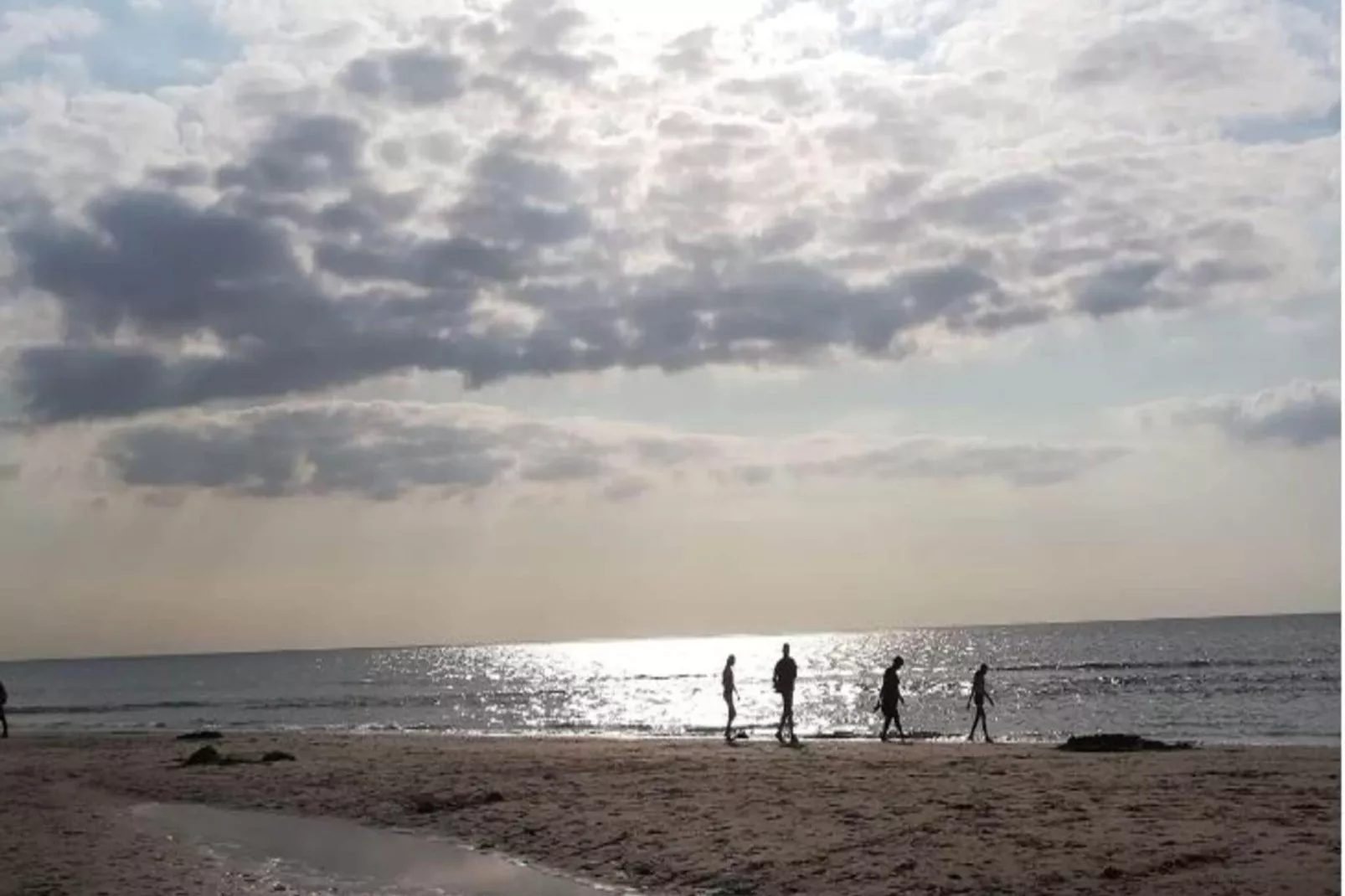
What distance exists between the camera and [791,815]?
1535cm

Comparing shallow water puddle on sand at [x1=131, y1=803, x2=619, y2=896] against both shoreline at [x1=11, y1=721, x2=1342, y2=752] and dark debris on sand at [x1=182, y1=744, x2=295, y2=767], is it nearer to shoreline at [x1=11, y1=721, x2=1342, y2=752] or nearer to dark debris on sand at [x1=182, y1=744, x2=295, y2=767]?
dark debris on sand at [x1=182, y1=744, x2=295, y2=767]

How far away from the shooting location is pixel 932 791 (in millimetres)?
16875

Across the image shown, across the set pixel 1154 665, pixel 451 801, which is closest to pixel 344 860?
pixel 451 801

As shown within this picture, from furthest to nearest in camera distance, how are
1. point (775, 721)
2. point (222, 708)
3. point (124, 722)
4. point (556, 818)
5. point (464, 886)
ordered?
point (222, 708) < point (124, 722) < point (775, 721) < point (556, 818) < point (464, 886)

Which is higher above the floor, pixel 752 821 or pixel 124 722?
pixel 752 821

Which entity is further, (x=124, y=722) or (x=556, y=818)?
(x=124, y=722)

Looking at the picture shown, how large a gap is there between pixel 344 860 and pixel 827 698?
178ft

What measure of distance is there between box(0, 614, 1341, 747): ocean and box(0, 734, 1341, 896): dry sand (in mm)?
12959

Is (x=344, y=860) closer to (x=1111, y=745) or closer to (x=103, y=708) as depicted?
(x=1111, y=745)

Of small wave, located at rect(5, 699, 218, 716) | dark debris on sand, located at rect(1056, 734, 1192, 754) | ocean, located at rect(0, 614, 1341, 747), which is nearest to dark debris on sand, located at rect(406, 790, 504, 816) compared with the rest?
dark debris on sand, located at rect(1056, 734, 1192, 754)

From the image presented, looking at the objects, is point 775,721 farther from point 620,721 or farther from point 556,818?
point 556,818

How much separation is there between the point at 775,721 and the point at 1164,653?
207 feet

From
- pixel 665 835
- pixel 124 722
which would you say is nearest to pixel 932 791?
pixel 665 835

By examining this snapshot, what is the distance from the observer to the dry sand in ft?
38.6
